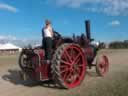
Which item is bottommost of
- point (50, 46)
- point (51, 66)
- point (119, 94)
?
point (119, 94)

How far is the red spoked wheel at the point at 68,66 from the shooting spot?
10.1m

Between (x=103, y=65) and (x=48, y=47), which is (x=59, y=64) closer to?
(x=48, y=47)

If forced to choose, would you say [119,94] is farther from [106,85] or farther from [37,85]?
[37,85]

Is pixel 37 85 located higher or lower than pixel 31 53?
lower

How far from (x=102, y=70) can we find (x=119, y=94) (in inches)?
185

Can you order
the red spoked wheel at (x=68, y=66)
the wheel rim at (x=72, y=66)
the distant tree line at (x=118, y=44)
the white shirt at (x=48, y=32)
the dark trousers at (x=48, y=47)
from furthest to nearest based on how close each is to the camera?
the distant tree line at (x=118, y=44), the white shirt at (x=48, y=32), the dark trousers at (x=48, y=47), the wheel rim at (x=72, y=66), the red spoked wheel at (x=68, y=66)

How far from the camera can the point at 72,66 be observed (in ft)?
35.4

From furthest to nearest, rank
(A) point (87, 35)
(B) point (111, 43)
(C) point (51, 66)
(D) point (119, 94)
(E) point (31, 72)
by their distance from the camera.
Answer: (B) point (111, 43) < (A) point (87, 35) < (E) point (31, 72) < (C) point (51, 66) < (D) point (119, 94)

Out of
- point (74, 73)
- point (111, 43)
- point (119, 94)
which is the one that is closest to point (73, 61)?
point (74, 73)

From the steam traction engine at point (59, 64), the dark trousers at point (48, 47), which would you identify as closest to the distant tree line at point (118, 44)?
the steam traction engine at point (59, 64)

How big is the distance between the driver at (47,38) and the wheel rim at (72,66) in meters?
0.59

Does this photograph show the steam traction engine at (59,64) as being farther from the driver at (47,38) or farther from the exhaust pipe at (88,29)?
the exhaust pipe at (88,29)

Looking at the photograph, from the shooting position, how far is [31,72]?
10820 mm

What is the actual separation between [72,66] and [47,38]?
1.36 metres
